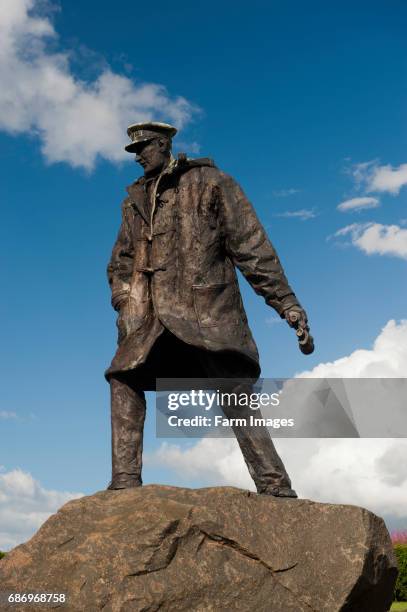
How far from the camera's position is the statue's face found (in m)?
6.03

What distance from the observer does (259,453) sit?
5.43 meters

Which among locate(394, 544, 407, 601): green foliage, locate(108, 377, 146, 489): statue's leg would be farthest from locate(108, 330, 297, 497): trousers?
locate(394, 544, 407, 601): green foliage

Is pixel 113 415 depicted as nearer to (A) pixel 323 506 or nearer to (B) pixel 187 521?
(B) pixel 187 521

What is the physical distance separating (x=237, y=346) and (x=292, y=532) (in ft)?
4.32

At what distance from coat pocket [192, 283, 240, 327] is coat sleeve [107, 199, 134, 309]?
616 mm

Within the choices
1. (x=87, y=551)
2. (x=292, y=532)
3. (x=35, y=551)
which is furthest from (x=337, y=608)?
(x=35, y=551)

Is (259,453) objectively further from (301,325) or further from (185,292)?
(185,292)

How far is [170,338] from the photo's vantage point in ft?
18.7

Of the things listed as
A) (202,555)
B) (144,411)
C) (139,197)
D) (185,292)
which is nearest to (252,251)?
(185,292)

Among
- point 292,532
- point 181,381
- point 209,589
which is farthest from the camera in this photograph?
point 181,381

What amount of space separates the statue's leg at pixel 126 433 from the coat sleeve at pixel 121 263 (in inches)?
27.1

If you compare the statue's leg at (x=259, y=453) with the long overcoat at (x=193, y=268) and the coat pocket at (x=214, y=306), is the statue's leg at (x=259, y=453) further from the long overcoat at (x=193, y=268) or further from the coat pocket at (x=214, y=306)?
the coat pocket at (x=214, y=306)

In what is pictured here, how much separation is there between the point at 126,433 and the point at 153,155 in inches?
81.2

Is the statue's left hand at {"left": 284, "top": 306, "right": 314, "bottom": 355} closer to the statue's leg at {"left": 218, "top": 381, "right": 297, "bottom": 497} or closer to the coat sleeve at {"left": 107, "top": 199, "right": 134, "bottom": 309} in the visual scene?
the statue's leg at {"left": 218, "top": 381, "right": 297, "bottom": 497}
